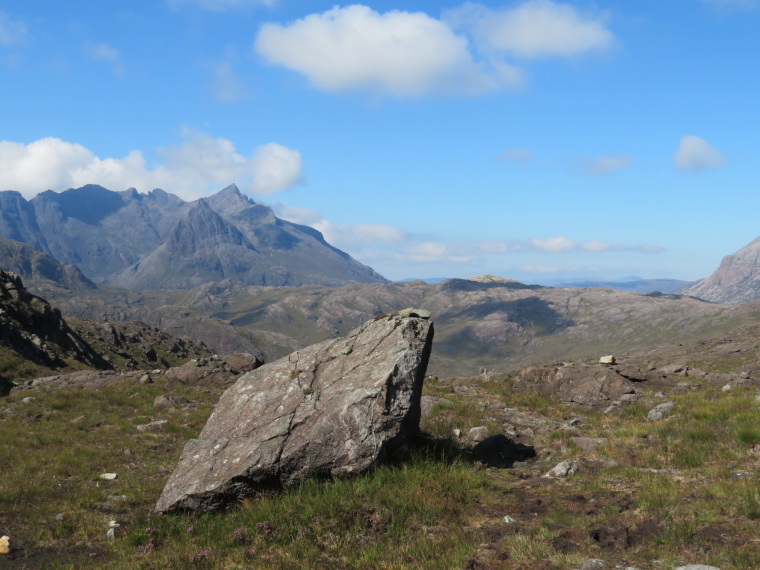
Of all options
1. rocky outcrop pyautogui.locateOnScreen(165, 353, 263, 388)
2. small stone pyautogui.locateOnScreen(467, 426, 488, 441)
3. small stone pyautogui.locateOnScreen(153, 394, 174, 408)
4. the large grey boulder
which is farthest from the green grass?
rocky outcrop pyautogui.locateOnScreen(165, 353, 263, 388)

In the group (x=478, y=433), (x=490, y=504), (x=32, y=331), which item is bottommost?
(x=32, y=331)

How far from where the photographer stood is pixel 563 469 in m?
13.7

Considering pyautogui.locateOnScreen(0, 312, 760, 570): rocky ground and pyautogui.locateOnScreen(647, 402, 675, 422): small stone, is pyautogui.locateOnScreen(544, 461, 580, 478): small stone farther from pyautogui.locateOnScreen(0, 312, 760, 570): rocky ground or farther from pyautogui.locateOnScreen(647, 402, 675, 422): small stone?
pyautogui.locateOnScreen(647, 402, 675, 422): small stone

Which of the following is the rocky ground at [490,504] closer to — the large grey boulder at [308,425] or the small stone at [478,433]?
the small stone at [478,433]

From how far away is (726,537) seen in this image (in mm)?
8844

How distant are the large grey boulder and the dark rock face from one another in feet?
41.3

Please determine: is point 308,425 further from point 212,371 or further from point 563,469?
point 212,371

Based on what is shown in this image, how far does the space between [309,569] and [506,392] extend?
21.1 m

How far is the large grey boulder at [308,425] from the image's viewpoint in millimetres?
12383

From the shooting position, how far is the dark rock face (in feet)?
79.0

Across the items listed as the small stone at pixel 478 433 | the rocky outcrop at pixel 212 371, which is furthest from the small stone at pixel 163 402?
the small stone at pixel 478 433

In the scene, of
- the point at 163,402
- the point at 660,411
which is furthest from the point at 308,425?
the point at 163,402

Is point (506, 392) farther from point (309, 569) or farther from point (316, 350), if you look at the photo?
point (309, 569)

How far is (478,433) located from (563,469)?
5114mm
